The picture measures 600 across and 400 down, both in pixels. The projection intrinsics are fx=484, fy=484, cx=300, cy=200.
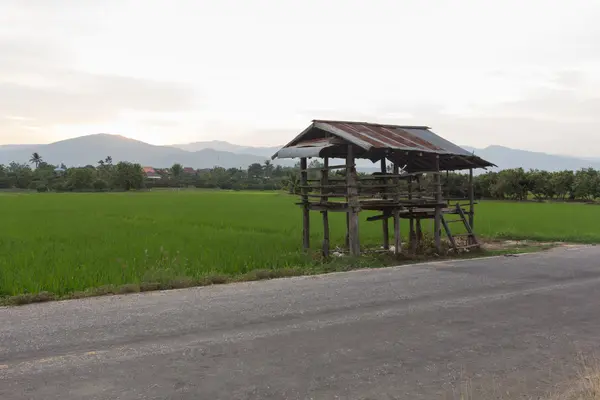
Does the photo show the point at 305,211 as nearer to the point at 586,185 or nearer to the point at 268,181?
the point at 586,185

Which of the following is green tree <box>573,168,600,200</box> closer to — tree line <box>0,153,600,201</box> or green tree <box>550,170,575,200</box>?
tree line <box>0,153,600,201</box>

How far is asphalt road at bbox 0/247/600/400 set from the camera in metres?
4.05

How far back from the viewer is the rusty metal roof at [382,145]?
38.5 ft

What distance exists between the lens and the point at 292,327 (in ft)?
18.6

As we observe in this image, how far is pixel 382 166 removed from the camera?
14258mm

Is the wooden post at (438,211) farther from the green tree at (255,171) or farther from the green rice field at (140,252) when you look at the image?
the green tree at (255,171)

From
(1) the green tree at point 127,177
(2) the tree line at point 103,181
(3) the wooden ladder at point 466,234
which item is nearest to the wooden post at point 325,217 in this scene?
(3) the wooden ladder at point 466,234

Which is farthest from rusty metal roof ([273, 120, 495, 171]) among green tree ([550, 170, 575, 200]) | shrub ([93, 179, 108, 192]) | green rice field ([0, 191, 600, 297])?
shrub ([93, 179, 108, 192])

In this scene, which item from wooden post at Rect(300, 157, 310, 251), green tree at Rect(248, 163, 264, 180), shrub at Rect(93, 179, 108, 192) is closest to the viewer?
wooden post at Rect(300, 157, 310, 251)

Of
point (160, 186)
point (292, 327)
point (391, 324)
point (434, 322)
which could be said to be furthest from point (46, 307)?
point (160, 186)

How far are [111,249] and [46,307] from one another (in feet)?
15.3

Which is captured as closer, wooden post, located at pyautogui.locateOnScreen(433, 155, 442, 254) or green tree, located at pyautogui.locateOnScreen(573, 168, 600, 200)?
wooden post, located at pyautogui.locateOnScreen(433, 155, 442, 254)

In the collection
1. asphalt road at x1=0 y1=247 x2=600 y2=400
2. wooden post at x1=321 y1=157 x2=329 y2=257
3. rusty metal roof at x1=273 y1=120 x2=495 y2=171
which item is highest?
rusty metal roof at x1=273 y1=120 x2=495 y2=171

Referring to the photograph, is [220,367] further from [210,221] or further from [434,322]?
[210,221]
